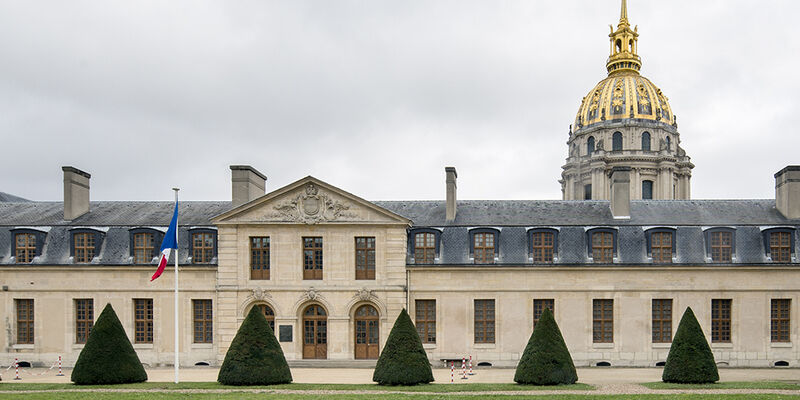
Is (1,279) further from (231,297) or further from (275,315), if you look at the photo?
(275,315)

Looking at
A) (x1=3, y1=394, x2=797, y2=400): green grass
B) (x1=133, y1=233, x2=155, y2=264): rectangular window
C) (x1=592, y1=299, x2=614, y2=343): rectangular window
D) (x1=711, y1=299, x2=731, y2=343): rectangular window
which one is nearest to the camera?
(x1=3, y1=394, x2=797, y2=400): green grass

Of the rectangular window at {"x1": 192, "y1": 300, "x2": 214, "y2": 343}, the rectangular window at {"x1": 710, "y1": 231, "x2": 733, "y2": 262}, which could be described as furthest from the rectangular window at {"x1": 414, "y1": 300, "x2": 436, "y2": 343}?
the rectangular window at {"x1": 710, "y1": 231, "x2": 733, "y2": 262}

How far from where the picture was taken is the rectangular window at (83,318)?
34.6 metres

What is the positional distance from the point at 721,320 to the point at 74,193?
34390 millimetres

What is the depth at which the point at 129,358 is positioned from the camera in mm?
26328

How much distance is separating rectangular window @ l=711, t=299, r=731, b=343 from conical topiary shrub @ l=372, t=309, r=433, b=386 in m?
16.5

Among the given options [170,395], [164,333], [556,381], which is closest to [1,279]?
[164,333]

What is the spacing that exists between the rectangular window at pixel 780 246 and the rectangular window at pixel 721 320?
3.23m

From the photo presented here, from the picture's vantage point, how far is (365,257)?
111 ft

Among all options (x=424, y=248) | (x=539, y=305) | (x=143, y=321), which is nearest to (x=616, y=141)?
(x=539, y=305)

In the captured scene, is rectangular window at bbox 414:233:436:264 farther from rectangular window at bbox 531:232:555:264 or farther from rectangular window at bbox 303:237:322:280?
rectangular window at bbox 531:232:555:264

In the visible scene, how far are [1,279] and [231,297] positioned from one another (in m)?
12.1

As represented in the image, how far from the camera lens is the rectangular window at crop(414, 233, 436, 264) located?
34.2 metres

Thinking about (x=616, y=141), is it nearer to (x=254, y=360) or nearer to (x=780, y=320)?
(x=780, y=320)
